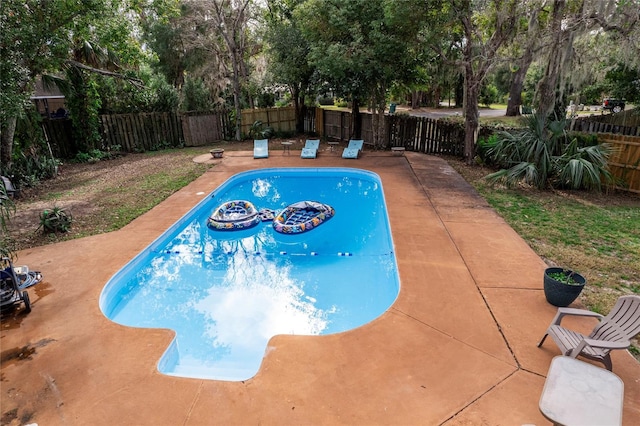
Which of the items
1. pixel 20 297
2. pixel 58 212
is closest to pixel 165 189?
pixel 58 212

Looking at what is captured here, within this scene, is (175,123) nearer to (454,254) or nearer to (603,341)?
(454,254)

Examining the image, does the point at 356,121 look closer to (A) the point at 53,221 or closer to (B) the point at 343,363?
(A) the point at 53,221

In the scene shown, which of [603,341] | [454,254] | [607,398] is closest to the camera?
[607,398]

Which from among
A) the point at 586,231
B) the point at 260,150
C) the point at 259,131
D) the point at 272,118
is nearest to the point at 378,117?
the point at 260,150

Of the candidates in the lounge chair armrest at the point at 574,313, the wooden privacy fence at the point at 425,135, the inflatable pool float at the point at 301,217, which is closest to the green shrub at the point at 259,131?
the wooden privacy fence at the point at 425,135

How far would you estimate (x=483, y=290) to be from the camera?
5.48 m

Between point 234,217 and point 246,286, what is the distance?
2.64 m

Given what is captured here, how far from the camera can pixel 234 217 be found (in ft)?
29.3

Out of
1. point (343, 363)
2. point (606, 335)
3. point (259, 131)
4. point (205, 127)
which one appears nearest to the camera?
point (606, 335)

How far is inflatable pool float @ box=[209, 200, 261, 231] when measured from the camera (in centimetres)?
877

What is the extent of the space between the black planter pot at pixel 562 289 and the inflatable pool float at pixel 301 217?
504 centimetres

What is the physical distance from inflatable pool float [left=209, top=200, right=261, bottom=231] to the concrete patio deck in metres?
2.49

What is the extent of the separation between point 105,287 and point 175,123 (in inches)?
492

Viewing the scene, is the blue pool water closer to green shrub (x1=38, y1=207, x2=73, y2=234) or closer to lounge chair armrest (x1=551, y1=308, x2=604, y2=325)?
green shrub (x1=38, y1=207, x2=73, y2=234)
